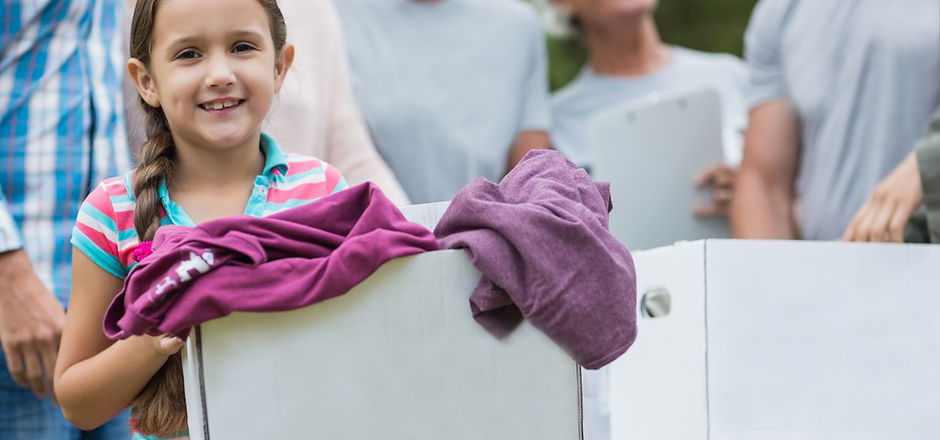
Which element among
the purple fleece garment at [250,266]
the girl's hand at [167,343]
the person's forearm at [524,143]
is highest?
the purple fleece garment at [250,266]

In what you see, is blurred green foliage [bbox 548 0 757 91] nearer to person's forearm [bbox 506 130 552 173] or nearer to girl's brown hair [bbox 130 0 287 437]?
person's forearm [bbox 506 130 552 173]

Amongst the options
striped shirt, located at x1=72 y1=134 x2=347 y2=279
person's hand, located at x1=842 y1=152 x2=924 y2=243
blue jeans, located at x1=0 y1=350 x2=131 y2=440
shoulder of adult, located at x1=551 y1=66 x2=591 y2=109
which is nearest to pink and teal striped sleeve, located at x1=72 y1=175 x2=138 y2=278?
striped shirt, located at x1=72 y1=134 x2=347 y2=279

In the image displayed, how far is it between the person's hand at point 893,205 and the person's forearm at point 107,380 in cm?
133

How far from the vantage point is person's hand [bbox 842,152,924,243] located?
1974mm

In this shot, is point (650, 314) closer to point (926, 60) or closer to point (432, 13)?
point (926, 60)

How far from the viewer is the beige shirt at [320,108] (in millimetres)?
1899

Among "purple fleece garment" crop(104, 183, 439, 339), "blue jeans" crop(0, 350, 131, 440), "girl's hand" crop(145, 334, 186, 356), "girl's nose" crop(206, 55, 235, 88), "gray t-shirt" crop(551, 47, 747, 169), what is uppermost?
"girl's nose" crop(206, 55, 235, 88)

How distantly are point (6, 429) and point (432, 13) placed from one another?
1.38 m

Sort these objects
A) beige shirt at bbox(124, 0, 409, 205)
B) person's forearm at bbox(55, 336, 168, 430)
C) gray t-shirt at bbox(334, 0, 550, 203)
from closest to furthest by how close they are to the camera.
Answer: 1. person's forearm at bbox(55, 336, 168, 430)
2. beige shirt at bbox(124, 0, 409, 205)
3. gray t-shirt at bbox(334, 0, 550, 203)

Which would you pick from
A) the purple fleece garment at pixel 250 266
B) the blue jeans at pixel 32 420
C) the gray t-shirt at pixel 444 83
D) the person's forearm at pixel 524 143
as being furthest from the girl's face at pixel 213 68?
the person's forearm at pixel 524 143

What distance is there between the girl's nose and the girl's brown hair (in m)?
0.10

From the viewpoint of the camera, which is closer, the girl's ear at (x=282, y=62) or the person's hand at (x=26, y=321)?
the girl's ear at (x=282, y=62)

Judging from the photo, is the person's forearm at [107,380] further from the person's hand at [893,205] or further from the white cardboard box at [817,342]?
the person's hand at [893,205]

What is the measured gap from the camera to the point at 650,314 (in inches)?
77.0
